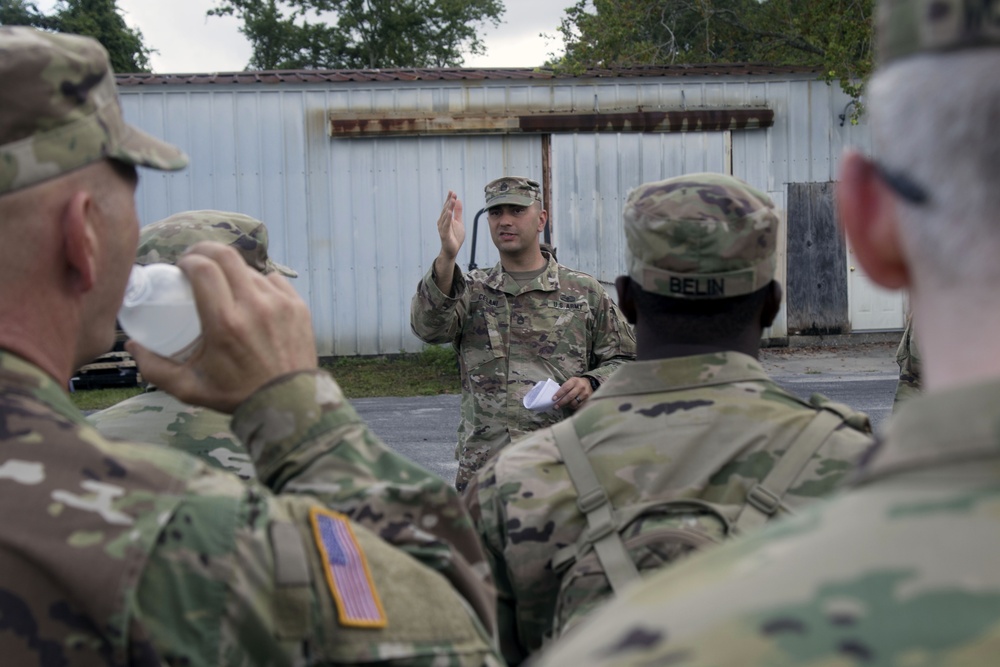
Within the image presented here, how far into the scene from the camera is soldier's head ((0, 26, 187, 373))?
148 cm

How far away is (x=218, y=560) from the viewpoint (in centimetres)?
137

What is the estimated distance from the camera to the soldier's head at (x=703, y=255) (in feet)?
7.88

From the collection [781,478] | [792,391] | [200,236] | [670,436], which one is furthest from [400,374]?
[781,478]

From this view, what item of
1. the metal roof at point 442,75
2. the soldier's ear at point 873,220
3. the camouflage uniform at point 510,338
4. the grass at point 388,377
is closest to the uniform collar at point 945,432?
the soldier's ear at point 873,220

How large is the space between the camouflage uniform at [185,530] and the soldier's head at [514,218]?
4.08 meters

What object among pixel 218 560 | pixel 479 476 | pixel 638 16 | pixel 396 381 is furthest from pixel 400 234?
pixel 218 560

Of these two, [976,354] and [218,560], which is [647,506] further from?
[976,354]

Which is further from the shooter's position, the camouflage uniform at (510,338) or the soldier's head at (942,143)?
the camouflage uniform at (510,338)

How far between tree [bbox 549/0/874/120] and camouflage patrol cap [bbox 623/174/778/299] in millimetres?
12557

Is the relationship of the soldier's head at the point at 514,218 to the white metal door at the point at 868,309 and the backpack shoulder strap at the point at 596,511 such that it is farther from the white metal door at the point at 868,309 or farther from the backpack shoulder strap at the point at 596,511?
the white metal door at the point at 868,309

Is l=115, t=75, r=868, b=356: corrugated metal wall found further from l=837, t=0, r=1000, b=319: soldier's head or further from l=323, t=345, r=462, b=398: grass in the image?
l=837, t=0, r=1000, b=319: soldier's head

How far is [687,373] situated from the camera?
2383 mm

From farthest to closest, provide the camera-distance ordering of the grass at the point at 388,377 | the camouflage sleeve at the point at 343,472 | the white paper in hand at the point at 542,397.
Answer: the grass at the point at 388,377 → the white paper in hand at the point at 542,397 → the camouflage sleeve at the point at 343,472

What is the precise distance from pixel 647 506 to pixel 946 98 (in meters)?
1.39
